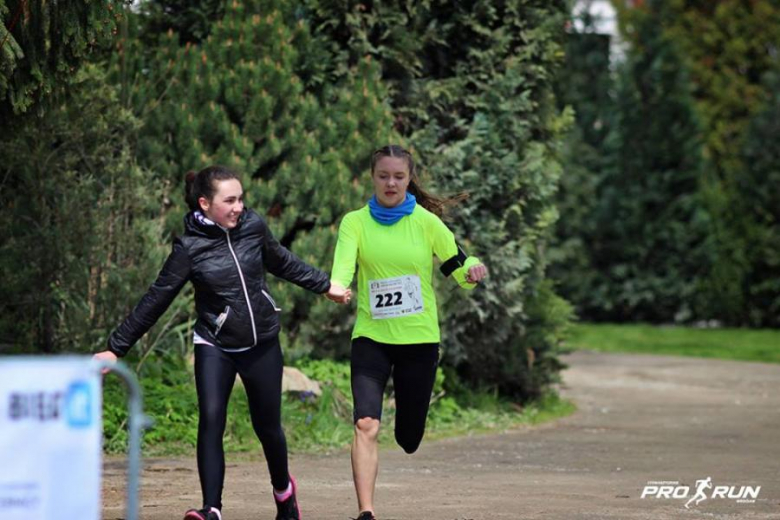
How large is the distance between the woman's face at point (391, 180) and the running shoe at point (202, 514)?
1.70 meters

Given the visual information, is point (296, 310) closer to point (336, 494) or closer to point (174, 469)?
point (174, 469)

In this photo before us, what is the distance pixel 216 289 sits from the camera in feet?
21.2

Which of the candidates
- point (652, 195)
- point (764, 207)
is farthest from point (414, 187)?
point (652, 195)

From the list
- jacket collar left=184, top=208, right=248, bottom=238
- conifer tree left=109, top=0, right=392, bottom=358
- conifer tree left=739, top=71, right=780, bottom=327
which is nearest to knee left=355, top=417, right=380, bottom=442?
jacket collar left=184, top=208, right=248, bottom=238

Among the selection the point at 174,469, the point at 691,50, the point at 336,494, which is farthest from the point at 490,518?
the point at 691,50

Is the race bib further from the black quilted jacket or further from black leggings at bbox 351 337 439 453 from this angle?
the black quilted jacket

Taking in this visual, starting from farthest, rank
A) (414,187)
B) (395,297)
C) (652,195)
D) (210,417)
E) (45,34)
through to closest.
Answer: (652,195) → (45,34) → (414,187) → (395,297) → (210,417)

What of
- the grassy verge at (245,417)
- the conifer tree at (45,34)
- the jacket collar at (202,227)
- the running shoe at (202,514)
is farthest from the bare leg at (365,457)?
the grassy verge at (245,417)

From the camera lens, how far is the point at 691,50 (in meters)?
38.2

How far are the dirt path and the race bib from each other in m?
1.12

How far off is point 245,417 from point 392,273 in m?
3.60

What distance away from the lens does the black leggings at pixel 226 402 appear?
640 centimetres

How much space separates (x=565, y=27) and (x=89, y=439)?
9.72m

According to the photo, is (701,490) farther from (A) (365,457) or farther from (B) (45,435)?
(B) (45,435)
